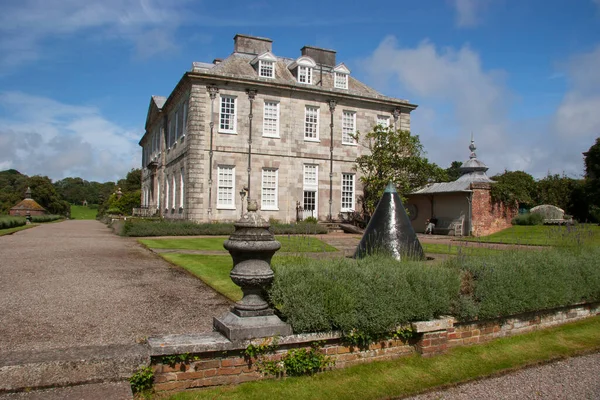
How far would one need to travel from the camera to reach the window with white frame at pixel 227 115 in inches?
1095

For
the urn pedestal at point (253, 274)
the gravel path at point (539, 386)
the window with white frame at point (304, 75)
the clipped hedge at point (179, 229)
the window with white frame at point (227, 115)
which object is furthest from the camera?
the window with white frame at point (304, 75)

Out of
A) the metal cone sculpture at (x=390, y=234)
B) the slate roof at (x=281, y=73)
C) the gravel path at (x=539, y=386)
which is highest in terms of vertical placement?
the slate roof at (x=281, y=73)

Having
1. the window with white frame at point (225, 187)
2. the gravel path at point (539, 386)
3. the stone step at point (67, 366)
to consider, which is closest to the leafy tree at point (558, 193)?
the window with white frame at point (225, 187)

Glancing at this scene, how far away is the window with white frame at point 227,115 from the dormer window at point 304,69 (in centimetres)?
513

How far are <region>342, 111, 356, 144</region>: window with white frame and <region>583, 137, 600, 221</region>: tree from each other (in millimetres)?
15110

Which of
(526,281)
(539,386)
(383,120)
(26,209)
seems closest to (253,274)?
(539,386)

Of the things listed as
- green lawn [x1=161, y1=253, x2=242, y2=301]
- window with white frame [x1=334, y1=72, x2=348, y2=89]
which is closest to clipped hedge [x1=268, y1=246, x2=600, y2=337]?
green lawn [x1=161, y1=253, x2=242, y2=301]

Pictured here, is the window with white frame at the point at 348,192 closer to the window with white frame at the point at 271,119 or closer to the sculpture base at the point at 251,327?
the window with white frame at the point at 271,119

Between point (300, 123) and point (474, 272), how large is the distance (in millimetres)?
23971

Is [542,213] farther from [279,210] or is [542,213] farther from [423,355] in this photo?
[423,355]

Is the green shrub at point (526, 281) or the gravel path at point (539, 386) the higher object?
the green shrub at point (526, 281)

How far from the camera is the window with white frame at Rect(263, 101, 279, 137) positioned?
94.8 feet

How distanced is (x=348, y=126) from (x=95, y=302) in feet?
82.1

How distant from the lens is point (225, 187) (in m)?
27.8
